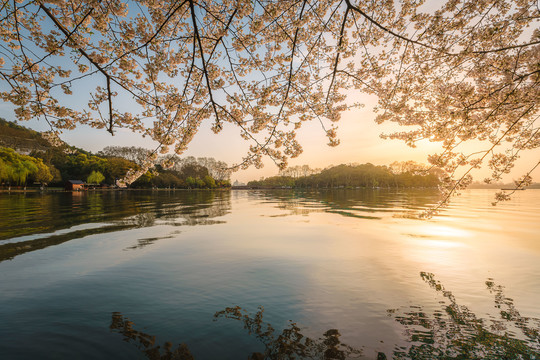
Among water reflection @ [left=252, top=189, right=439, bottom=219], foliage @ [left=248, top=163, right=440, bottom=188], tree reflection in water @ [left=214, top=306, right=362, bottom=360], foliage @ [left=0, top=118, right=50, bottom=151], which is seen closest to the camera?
tree reflection in water @ [left=214, top=306, right=362, bottom=360]

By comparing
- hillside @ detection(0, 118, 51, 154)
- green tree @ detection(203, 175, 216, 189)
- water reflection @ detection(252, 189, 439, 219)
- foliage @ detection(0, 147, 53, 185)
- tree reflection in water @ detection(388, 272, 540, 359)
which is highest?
hillside @ detection(0, 118, 51, 154)

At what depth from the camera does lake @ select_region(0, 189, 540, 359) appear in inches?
131

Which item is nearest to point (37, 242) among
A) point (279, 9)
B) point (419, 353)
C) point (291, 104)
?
point (291, 104)

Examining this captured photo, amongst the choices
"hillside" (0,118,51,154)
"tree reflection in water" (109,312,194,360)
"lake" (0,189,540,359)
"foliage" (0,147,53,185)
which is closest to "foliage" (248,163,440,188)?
"hillside" (0,118,51,154)

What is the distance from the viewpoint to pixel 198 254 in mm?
7695

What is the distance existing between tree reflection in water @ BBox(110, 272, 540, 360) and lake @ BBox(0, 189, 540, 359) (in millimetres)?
20

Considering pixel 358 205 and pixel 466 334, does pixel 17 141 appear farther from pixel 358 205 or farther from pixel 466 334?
pixel 466 334

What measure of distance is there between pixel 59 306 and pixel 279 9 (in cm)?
753

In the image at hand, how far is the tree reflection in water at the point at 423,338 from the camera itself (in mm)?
3145

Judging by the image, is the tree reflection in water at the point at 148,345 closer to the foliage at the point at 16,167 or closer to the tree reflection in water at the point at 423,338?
the tree reflection in water at the point at 423,338

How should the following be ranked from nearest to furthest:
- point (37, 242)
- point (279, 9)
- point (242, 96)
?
point (279, 9)
point (242, 96)
point (37, 242)

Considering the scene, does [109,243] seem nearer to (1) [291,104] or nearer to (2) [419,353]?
(1) [291,104]

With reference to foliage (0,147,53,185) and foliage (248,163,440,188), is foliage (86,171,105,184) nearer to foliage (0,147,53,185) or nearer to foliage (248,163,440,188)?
foliage (0,147,53,185)

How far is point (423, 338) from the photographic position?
→ 11.4 ft
